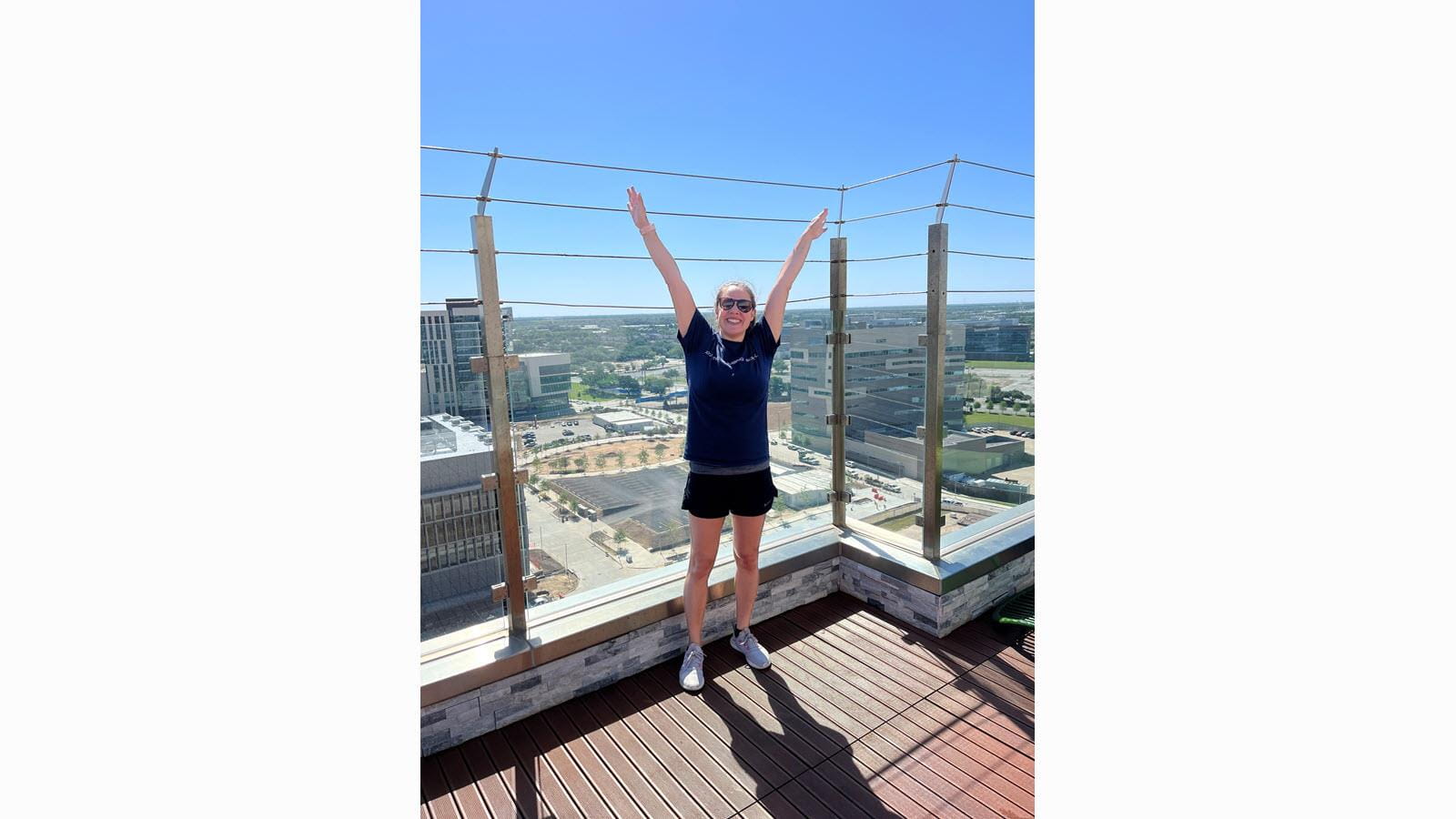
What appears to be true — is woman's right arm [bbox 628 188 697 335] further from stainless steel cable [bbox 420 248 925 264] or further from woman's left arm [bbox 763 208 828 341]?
woman's left arm [bbox 763 208 828 341]

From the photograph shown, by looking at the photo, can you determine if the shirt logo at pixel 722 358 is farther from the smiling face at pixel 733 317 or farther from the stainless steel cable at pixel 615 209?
the stainless steel cable at pixel 615 209

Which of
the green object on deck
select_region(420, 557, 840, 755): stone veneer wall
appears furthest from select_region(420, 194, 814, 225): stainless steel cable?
the green object on deck

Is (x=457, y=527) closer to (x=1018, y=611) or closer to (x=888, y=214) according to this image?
(x=888, y=214)

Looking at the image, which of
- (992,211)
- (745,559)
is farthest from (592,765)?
(992,211)

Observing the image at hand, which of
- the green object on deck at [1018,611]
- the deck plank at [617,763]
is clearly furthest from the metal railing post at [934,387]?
the deck plank at [617,763]
